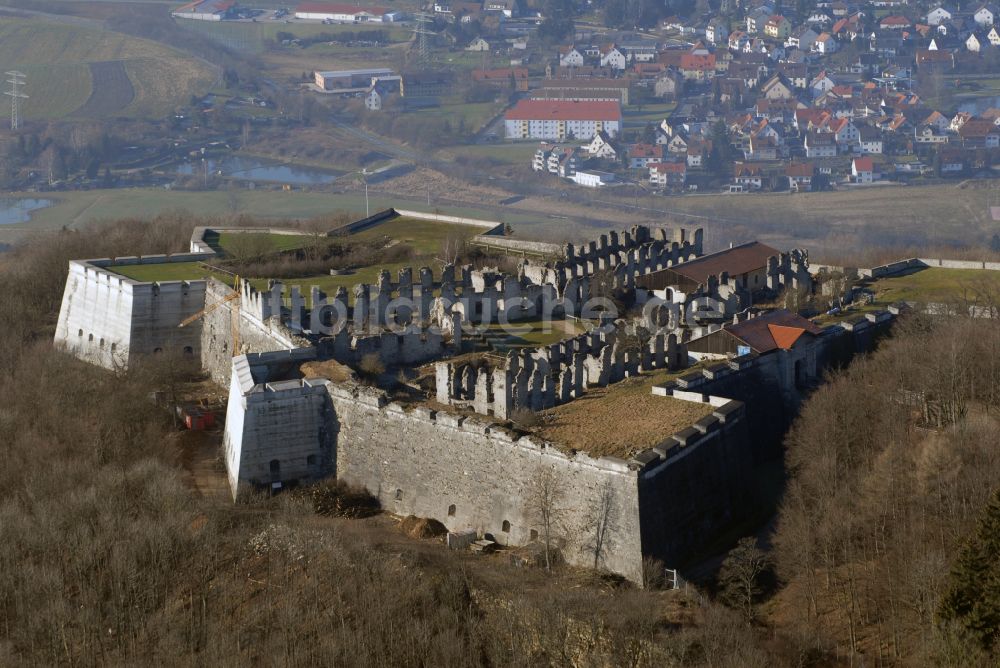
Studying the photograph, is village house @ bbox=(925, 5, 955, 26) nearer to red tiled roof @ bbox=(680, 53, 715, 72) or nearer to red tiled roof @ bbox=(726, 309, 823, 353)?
red tiled roof @ bbox=(680, 53, 715, 72)

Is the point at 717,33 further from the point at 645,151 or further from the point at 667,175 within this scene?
the point at 667,175

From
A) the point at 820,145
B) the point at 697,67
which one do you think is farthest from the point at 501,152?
the point at 697,67

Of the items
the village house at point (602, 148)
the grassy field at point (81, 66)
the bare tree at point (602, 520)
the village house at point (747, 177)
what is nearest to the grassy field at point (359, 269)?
the bare tree at point (602, 520)

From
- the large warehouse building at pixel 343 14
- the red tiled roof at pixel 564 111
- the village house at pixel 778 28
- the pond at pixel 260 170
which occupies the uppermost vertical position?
the large warehouse building at pixel 343 14

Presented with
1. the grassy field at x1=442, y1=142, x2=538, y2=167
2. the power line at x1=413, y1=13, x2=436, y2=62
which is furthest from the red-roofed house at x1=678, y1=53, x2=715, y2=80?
the grassy field at x1=442, y1=142, x2=538, y2=167

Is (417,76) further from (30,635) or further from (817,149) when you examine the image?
(30,635)

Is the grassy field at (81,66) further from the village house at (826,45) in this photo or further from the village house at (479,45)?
the village house at (826,45)
